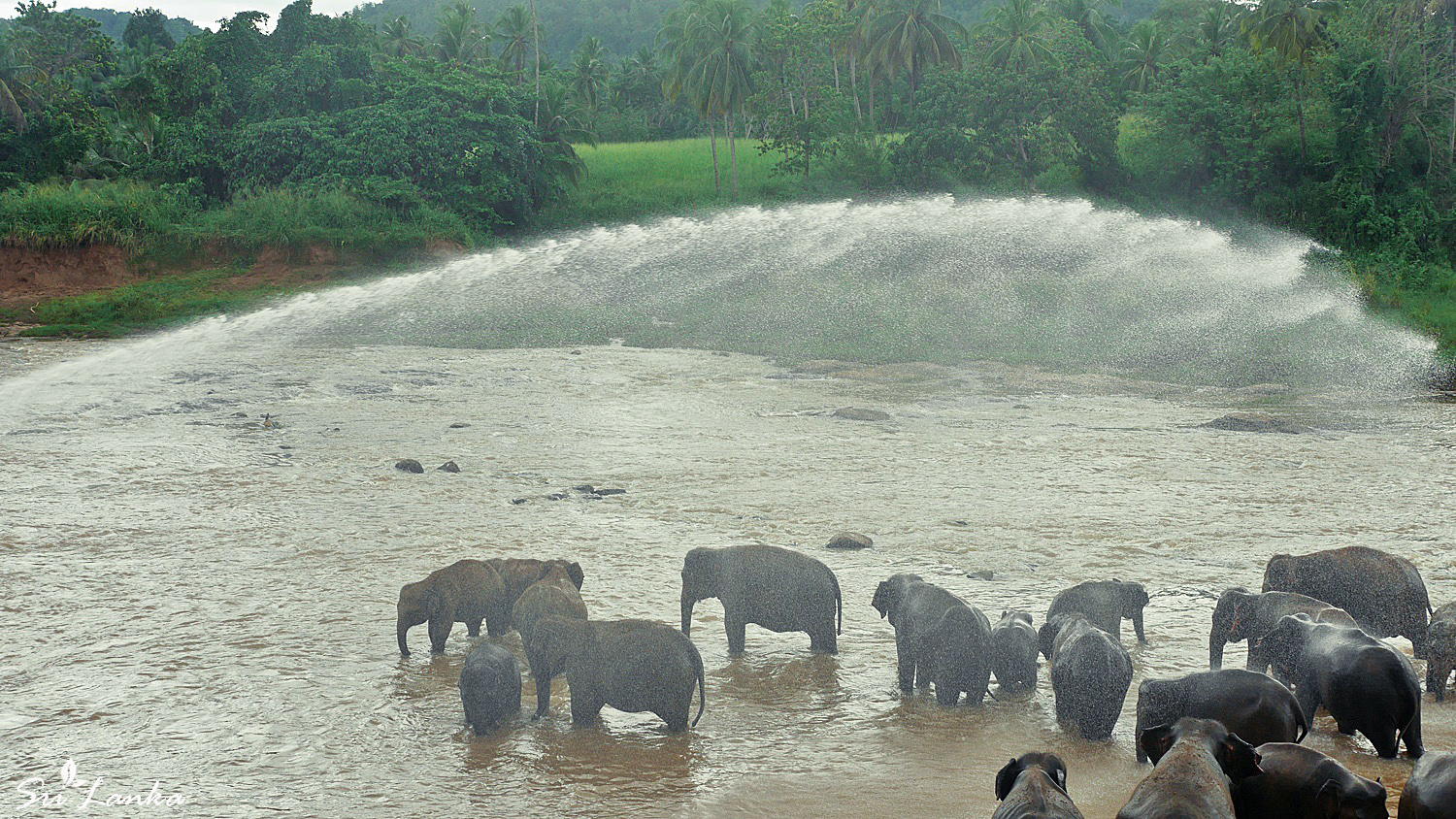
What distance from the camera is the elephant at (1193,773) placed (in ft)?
19.2

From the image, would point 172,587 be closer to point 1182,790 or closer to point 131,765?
point 131,765

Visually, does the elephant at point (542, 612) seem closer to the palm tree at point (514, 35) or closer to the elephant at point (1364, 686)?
the elephant at point (1364, 686)

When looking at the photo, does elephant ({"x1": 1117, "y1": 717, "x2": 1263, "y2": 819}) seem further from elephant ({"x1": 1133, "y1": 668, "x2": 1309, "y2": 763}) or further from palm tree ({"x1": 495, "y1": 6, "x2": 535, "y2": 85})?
palm tree ({"x1": 495, "y1": 6, "x2": 535, "y2": 85})

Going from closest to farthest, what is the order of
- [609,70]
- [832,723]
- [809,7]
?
[832,723]
[809,7]
[609,70]

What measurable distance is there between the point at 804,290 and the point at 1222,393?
15925mm

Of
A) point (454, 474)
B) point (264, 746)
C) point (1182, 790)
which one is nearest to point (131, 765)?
point (264, 746)

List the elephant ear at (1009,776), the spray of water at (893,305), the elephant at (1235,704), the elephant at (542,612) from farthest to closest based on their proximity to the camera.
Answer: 1. the spray of water at (893,305)
2. the elephant at (542,612)
3. the elephant at (1235,704)
4. the elephant ear at (1009,776)

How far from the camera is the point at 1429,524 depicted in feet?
46.7

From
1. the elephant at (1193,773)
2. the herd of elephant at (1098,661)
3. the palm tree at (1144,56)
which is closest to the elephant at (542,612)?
the herd of elephant at (1098,661)

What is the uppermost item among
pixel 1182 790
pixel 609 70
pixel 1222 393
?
pixel 609 70

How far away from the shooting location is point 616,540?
A: 543 inches

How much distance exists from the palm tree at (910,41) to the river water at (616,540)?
35.3 metres

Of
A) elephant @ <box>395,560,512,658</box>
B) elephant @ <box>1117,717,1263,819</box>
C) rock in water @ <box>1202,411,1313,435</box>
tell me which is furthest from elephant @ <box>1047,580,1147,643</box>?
rock in water @ <box>1202,411,1313,435</box>

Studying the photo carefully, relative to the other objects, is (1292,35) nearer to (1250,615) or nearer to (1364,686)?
(1250,615)
